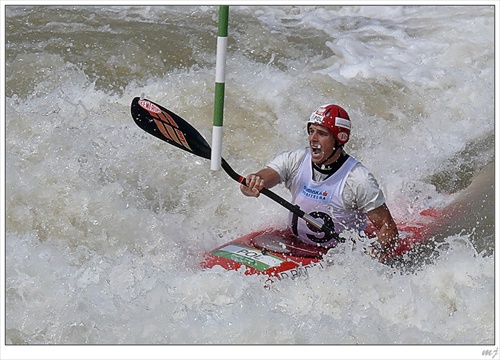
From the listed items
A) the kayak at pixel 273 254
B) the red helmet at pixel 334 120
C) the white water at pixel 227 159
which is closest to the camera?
the white water at pixel 227 159

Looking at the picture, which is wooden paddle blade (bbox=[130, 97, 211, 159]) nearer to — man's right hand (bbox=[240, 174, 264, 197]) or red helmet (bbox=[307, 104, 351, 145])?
man's right hand (bbox=[240, 174, 264, 197])

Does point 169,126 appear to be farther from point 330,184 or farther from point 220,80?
point 330,184

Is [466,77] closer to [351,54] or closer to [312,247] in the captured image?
[351,54]

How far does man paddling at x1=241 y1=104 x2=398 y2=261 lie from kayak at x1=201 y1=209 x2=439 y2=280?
0.09 metres

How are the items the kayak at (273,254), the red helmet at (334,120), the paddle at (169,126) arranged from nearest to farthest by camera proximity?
the red helmet at (334,120) < the kayak at (273,254) < the paddle at (169,126)

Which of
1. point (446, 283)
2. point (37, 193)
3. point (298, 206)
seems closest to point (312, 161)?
point (298, 206)

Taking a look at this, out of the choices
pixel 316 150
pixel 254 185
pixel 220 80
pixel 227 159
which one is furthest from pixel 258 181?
pixel 227 159

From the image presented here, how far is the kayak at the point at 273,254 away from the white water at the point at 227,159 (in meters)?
0.07

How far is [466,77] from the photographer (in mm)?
7492

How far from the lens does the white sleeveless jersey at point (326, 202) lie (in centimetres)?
394

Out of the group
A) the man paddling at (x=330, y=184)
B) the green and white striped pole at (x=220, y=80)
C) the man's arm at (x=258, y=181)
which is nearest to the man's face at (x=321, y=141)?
the man paddling at (x=330, y=184)

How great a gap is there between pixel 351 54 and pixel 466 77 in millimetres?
1153

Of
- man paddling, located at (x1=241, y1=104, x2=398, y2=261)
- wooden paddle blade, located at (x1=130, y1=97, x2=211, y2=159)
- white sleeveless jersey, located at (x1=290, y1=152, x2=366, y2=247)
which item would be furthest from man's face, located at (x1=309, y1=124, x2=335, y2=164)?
wooden paddle blade, located at (x1=130, y1=97, x2=211, y2=159)

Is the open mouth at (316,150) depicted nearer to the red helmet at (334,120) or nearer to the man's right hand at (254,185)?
the red helmet at (334,120)
